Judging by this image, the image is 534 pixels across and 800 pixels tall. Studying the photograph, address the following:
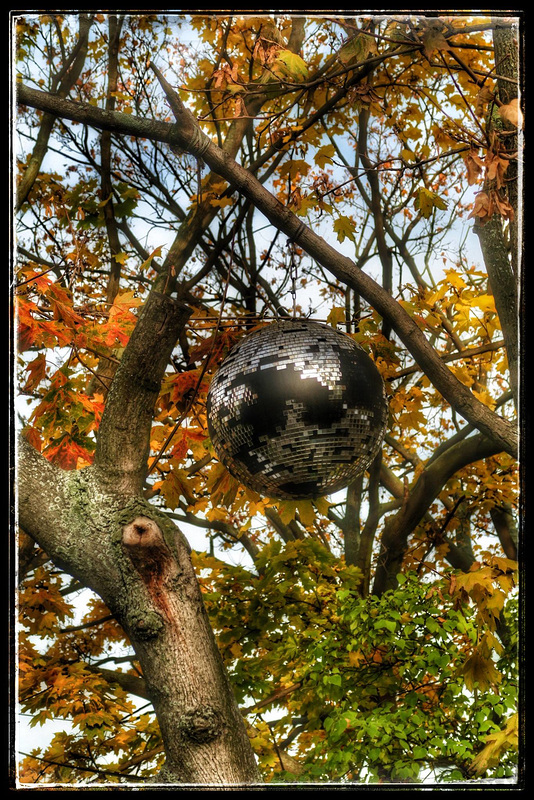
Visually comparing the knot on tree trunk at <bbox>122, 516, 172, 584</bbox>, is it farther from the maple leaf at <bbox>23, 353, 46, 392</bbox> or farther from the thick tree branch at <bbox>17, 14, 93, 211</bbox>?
the thick tree branch at <bbox>17, 14, 93, 211</bbox>

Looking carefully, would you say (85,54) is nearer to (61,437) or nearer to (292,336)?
(61,437)

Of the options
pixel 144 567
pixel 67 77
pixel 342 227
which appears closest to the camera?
pixel 144 567

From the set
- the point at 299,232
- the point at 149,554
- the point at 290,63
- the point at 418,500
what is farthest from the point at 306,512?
the point at 418,500

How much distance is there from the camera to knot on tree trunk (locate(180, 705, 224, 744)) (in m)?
1.90

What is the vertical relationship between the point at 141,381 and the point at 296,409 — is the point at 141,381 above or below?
above

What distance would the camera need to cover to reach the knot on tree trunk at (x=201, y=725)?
74.7 inches

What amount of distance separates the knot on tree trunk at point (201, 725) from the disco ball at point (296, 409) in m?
0.65

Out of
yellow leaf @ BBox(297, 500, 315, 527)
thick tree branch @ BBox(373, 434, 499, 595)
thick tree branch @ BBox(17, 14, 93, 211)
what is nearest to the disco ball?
yellow leaf @ BBox(297, 500, 315, 527)

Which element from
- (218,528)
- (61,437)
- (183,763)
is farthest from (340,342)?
(218,528)

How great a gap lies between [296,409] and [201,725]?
939mm

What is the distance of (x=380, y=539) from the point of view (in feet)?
15.0

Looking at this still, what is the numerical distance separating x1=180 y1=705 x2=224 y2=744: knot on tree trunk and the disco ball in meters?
0.65

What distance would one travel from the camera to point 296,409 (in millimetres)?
1649

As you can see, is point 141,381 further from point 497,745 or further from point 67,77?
point 67,77
